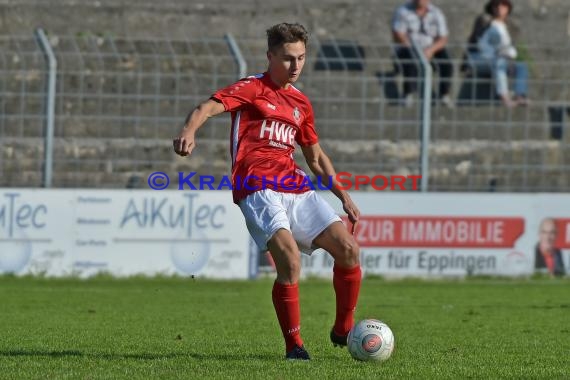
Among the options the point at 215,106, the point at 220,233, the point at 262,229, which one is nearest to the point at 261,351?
the point at 262,229

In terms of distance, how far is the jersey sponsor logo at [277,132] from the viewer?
8.67 metres

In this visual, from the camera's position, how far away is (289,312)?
27.6ft

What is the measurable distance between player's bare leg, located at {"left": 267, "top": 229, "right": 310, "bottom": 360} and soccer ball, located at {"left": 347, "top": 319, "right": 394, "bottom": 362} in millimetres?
317

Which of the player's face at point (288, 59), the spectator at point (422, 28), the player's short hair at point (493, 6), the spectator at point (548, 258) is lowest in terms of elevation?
the spectator at point (548, 258)

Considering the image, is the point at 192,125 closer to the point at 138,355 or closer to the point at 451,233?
the point at 138,355

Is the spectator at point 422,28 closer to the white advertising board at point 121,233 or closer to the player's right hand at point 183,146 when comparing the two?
the white advertising board at point 121,233

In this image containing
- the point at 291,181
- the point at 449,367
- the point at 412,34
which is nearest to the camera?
the point at 449,367

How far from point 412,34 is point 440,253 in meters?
3.75

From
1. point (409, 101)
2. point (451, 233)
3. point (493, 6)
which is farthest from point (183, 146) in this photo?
point (493, 6)

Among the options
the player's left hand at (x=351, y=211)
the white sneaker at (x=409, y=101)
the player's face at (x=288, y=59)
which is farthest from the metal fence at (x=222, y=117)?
the player's face at (x=288, y=59)

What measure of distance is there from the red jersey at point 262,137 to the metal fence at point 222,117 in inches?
374

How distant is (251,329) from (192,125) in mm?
3737

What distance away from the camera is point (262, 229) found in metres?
8.41

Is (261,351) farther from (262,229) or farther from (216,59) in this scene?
(216,59)
